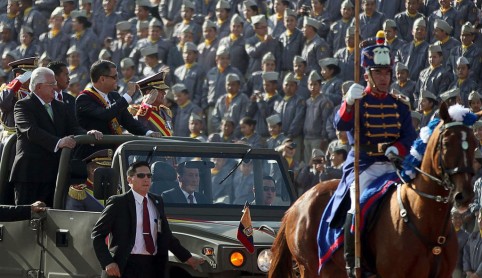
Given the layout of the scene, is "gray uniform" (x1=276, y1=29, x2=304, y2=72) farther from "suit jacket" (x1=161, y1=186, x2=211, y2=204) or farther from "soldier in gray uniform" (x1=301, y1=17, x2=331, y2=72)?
"suit jacket" (x1=161, y1=186, x2=211, y2=204)

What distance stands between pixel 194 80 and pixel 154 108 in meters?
8.08

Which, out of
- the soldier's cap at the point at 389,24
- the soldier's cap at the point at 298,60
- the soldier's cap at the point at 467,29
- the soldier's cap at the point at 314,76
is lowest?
the soldier's cap at the point at 314,76

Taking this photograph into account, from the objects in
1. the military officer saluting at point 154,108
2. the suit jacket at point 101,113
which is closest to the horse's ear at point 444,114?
the suit jacket at point 101,113

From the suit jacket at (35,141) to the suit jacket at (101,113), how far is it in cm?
37

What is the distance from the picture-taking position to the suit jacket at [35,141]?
13297mm

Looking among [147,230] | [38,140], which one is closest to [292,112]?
[38,140]

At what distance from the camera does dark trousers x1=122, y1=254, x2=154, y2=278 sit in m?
11.4

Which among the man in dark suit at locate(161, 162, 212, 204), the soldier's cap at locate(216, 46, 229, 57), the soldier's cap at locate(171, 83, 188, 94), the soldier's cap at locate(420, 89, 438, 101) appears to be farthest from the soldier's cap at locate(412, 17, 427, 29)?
the man in dark suit at locate(161, 162, 212, 204)

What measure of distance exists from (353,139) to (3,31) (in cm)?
1766

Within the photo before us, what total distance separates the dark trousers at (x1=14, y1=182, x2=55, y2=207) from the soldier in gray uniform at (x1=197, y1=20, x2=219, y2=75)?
10326 mm

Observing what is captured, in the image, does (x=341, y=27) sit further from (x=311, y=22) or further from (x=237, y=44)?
(x=237, y=44)

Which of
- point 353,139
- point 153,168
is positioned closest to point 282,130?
point 153,168

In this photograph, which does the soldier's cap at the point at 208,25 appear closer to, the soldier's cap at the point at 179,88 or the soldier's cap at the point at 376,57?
the soldier's cap at the point at 179,88

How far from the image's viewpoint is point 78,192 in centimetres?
1284
